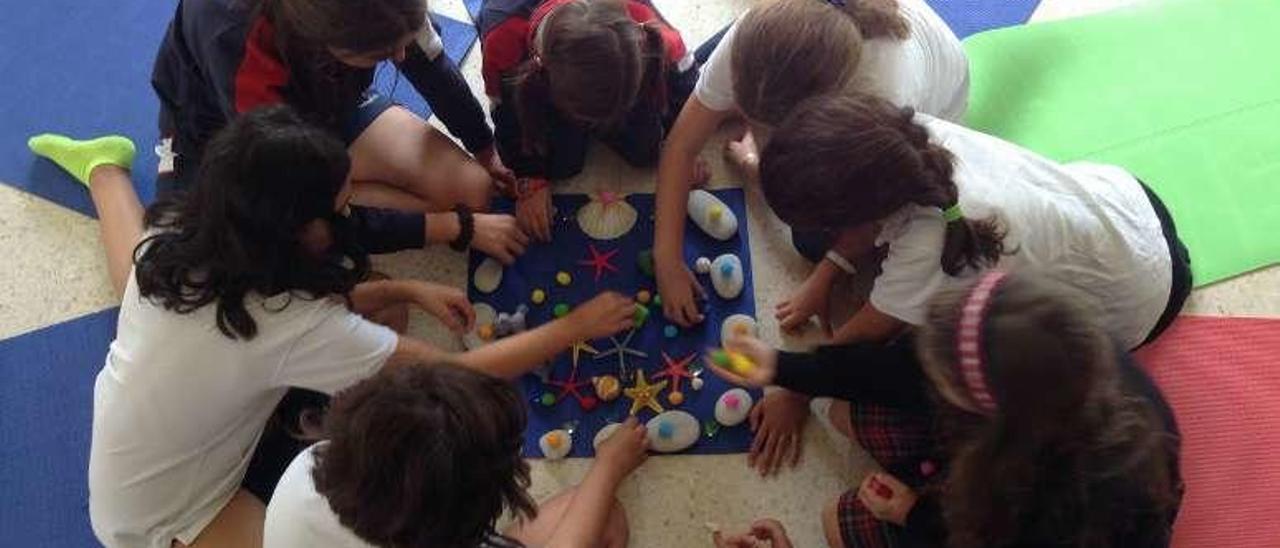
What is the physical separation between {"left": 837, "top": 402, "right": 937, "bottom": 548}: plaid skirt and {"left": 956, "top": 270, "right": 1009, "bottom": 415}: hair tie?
0.98ft

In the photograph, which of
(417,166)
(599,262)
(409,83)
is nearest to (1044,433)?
(599,262)

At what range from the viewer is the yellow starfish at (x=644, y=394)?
130 cm

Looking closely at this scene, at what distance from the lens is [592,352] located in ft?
4.37

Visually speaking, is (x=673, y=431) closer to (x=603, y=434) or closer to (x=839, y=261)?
(x=603, y=434)

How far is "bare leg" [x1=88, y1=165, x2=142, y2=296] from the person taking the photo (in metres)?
1.39

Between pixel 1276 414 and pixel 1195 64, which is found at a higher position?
pixel 1195 64

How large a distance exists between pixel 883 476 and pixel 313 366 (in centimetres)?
66

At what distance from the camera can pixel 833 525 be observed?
119cm

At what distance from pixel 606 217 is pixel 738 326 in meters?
0.26

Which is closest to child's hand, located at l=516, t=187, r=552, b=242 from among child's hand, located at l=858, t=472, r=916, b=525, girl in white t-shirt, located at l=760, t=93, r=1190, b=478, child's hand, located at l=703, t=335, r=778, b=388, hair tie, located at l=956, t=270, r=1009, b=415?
child's hand, located at l=703, t=335, r=778, b=388

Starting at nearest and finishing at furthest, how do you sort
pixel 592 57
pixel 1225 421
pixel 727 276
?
pixel 592 57 → pixel 1225 421 → pixel 727 276

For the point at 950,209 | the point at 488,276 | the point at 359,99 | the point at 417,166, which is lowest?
the point at 488,276

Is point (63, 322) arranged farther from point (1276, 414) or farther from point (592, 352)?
point (1276, 414)

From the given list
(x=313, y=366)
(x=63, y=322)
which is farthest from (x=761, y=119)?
(x=63, y=322)
